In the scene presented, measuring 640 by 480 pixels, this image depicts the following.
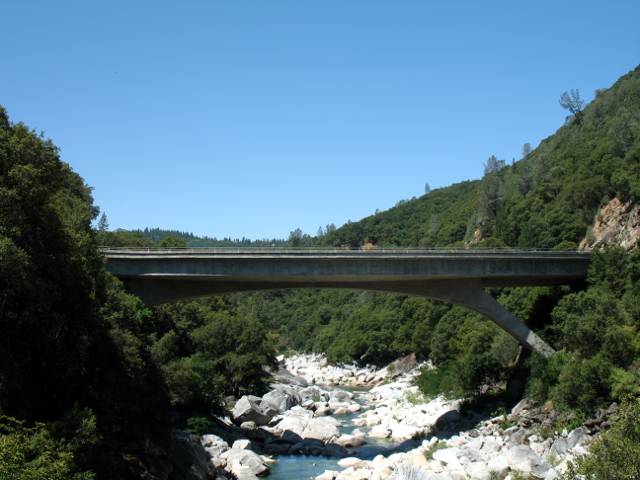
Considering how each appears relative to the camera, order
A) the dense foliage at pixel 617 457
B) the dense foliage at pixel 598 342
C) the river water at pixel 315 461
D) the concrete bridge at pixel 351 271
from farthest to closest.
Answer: the concrete bridge at pixel 351 271 → the river water at pixel 315 461 → the dense foliage at pixel 598 342 → the dense foliage at pixel 617 457

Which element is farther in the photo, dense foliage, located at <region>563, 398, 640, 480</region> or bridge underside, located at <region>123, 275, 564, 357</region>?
bridge underside, located at <region>123, 275, 564, 357</region>

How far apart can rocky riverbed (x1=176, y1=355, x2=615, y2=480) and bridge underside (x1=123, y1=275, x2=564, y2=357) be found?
14.6ft

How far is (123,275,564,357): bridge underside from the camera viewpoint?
36.3 metres

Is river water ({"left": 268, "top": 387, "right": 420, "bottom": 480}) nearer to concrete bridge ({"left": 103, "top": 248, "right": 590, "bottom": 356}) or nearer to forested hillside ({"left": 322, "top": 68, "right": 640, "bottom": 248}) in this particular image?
concrete bridge ({"left": 103, "top": 248, "right": 590, "bottom": 356})

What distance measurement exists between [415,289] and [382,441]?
29.2 ft

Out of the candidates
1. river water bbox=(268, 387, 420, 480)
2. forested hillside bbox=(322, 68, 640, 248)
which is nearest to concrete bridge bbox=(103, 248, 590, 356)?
river water bbox=(268, 387, 420, 480)

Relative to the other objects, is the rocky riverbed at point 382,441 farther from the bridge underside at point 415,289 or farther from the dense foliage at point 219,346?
the bridge underside at point 415,289

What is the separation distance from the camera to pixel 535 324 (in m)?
43.6

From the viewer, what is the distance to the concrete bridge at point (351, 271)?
3478cm

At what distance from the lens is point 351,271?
36.2 m

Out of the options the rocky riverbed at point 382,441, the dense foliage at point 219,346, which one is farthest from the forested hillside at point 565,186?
the dense foliage at point 219,346

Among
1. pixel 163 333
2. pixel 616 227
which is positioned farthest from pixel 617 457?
pixel 616 227

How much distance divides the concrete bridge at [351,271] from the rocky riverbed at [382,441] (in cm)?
699

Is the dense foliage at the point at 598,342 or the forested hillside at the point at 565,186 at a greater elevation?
the forested hillside at the point at 565,186
